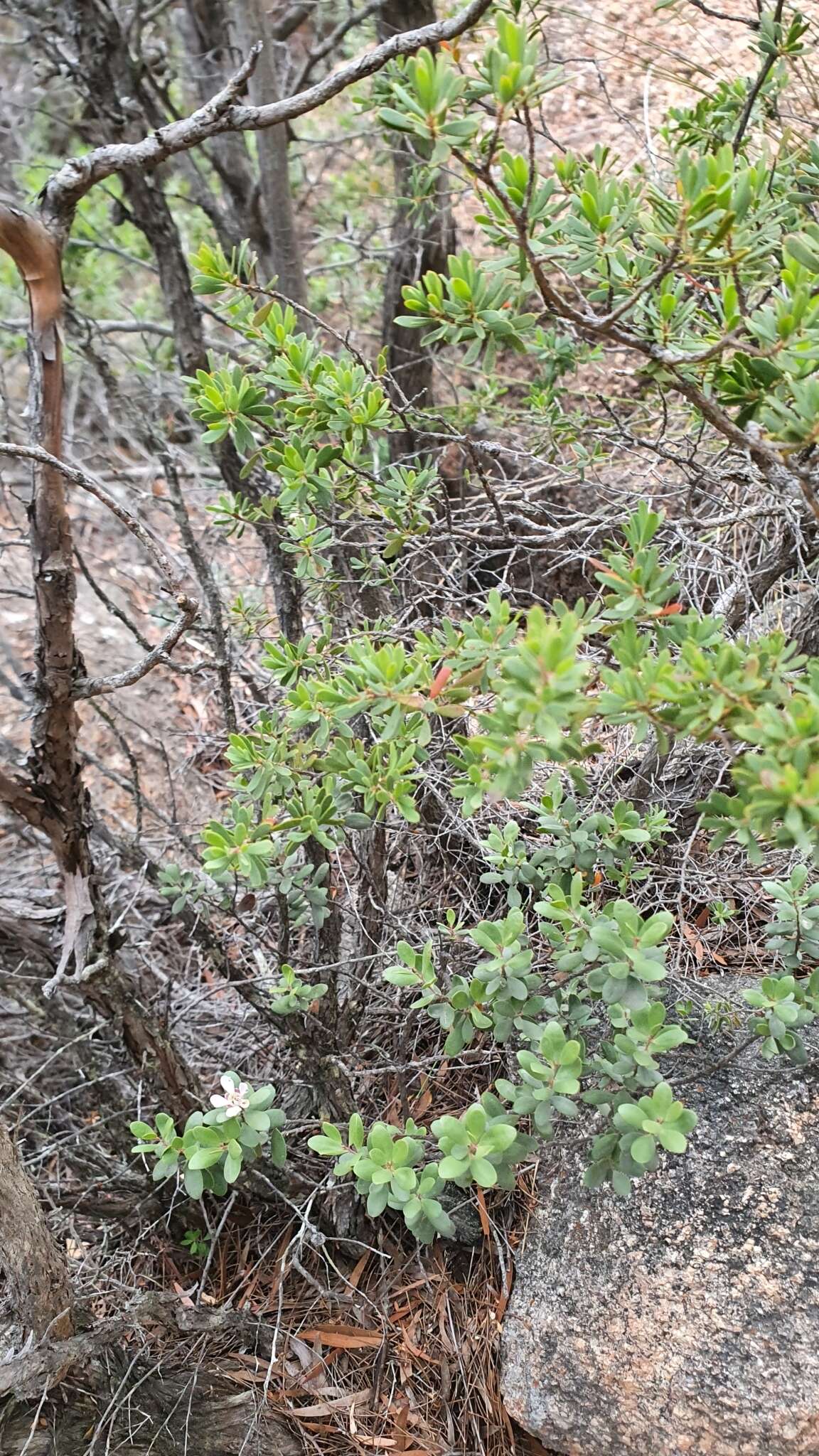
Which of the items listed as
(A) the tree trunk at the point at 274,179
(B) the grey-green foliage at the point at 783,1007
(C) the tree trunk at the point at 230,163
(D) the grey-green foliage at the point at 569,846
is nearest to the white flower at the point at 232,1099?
(D) the grey-green foliage at the point at 569,846

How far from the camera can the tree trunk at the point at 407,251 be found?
354cm

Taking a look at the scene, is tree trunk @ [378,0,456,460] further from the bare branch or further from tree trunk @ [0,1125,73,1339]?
tree trunk @ [0,1125,73,1339]

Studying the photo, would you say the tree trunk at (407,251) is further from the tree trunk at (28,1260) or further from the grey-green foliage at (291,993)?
the tree trunk at (28,1260)

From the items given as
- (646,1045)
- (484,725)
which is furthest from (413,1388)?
(484,725)

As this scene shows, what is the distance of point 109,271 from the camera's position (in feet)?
17.6

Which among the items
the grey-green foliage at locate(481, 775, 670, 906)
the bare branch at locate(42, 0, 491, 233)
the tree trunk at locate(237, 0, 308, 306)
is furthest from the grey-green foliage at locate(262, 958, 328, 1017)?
the tree trunk at locate(237, 0, 308, 306)

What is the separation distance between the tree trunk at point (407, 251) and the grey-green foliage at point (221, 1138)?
2423 mm

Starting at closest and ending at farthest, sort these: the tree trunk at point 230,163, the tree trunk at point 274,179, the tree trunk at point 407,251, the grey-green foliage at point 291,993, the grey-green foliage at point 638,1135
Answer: the grey-green foliage at point 638,1135, the grey-green foliage at point 291,993, the tree trunk at point 274,179, the tree trunk at point 407,251, the tree trunk at point 230,163

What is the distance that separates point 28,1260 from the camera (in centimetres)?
172

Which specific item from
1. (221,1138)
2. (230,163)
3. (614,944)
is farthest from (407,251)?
(221,1138)

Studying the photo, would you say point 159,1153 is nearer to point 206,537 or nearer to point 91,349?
point 91,349

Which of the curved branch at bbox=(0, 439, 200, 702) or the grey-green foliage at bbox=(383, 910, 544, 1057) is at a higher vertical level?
the curved branch at bbox=(0, 439, 200, 702)

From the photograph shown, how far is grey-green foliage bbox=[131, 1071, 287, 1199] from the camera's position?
164 centimetres

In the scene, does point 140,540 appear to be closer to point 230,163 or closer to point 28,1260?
point 28,1260
